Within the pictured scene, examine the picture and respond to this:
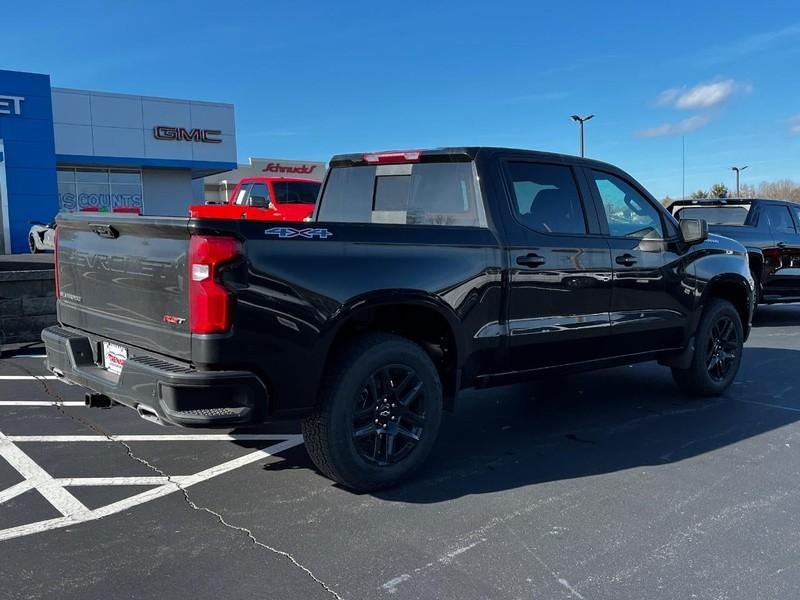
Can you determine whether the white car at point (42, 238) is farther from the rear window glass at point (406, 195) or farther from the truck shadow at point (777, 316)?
the truck shadow at point (777, 316)

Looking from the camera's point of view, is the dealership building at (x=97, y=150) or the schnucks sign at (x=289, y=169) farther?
the schnucks sign at (x=289, y=169)

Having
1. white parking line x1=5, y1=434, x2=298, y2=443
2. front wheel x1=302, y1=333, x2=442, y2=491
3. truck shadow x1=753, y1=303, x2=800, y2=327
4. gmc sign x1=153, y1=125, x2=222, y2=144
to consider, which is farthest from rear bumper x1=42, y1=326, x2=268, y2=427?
gmc sign x1=153, y1=125, x2=222, y2=144

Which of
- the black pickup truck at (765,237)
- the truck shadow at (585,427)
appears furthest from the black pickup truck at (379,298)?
the black pickup truck at (765,237)

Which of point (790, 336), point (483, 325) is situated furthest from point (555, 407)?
point (790, 336)

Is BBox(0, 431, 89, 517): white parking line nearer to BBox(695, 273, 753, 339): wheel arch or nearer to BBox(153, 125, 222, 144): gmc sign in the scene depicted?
BBox(695, 273, 753, 339): wheel arch

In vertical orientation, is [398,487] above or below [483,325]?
below

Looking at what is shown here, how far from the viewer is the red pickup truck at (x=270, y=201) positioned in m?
14.3

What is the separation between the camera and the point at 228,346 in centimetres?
334

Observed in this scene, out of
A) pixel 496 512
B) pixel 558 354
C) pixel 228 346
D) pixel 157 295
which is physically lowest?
pixel 496 512

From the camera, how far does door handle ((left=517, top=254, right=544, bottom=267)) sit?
4527 mm

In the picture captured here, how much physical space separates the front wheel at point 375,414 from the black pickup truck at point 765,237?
26.0ft

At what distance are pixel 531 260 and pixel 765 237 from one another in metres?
7.80

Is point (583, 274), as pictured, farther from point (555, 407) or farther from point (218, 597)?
point (218, 597)

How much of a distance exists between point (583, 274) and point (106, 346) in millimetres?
3124
